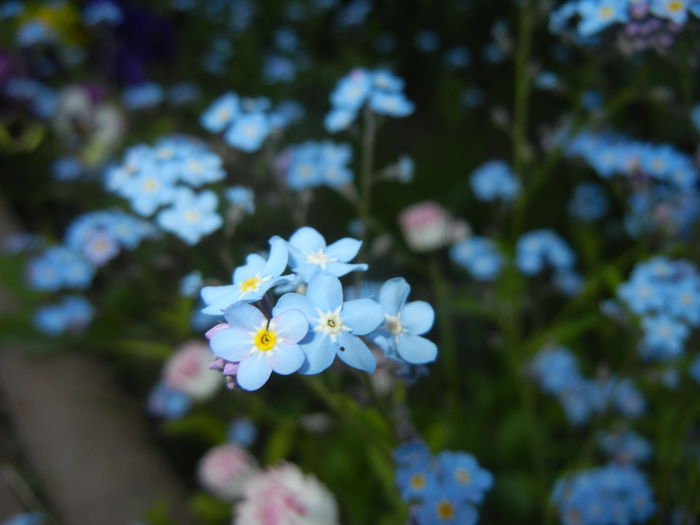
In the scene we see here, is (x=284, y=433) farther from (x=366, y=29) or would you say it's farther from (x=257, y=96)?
(x=366, y=29)

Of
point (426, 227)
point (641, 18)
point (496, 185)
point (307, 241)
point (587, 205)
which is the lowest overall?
point (307, 241)

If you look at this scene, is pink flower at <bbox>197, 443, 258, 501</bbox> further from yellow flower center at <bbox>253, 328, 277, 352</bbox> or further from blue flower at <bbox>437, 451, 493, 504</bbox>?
yellow flower center at <bbox>253, 328, 277, 352</bbox>

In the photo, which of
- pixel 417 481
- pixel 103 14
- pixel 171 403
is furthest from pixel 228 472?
pixel 103 14

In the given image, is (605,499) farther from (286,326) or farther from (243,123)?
(243,123)

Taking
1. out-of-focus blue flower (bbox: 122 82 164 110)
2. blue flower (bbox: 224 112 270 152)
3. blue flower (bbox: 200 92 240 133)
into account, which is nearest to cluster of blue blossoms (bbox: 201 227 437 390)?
blue flower (bbox: 224 112 270 152)

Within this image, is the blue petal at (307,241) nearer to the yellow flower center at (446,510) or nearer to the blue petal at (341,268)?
the blue petal at (341,268)

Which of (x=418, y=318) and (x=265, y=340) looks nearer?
(x=265, y=340)
